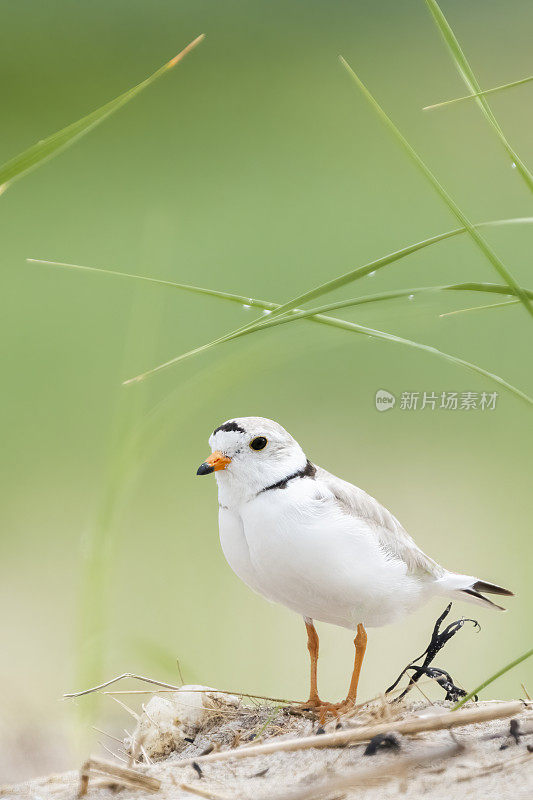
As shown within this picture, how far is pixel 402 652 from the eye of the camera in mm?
1331

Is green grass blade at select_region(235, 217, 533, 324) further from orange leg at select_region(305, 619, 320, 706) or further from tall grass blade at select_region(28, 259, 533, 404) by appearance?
orange leg at select_region(305, 619, 320, 706)

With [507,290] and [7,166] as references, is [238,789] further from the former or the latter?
[7,166]

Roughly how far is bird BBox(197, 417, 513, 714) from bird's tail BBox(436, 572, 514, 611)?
0.04 metres

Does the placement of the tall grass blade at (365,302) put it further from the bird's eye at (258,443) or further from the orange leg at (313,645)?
the orange leg at (313,645)

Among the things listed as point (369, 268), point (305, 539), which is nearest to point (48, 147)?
point (369, 268)

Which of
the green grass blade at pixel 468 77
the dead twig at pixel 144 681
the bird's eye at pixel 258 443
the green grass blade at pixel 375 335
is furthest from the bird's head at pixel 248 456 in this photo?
the green grass blade at pixel 468 77

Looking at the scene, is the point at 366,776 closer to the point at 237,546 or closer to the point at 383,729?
the point at 383,729

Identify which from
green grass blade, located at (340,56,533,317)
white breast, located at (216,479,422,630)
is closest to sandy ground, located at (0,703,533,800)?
white breast, located at (216,479,422,630)

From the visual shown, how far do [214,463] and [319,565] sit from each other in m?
0.18

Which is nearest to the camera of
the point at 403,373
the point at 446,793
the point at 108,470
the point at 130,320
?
the point at 446,793

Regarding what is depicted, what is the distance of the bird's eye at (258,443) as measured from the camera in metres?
1.12

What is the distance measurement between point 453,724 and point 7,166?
0.79 metres

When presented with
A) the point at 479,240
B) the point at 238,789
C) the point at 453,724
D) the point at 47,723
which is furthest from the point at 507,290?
the point at 47,723

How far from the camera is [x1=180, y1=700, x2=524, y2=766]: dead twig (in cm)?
96
